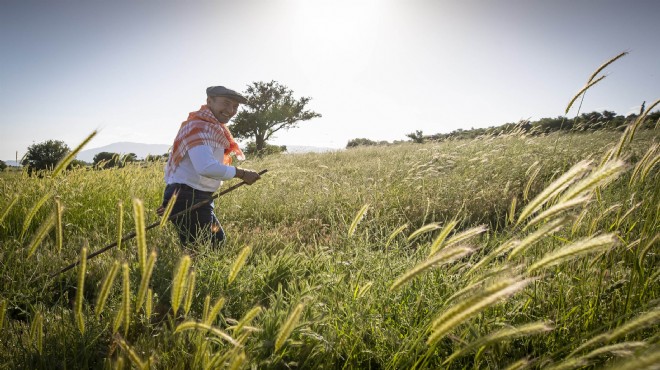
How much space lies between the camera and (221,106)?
3.35m

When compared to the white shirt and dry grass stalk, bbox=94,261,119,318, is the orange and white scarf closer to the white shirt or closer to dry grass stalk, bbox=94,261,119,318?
the white shirt

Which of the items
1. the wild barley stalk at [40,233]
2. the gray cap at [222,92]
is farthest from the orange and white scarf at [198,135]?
the wild barley stalk at [40,233]

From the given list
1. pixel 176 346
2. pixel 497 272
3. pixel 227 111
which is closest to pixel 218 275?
pixel 176 346

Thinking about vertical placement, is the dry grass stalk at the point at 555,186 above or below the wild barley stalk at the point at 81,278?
above

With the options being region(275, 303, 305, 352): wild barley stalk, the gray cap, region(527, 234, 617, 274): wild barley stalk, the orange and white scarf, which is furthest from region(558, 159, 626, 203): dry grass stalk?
the gray cap

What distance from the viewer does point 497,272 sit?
126cm

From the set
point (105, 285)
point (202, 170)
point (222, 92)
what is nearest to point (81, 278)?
point (105, 285)

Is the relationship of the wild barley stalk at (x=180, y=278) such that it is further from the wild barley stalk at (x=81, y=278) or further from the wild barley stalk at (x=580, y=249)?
the wild barley stalk at (x=580, y=249)

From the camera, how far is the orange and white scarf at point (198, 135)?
119 inches

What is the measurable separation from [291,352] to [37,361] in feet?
3.55

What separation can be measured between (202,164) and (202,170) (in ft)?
0.18

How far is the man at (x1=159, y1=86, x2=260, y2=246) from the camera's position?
2930 millimetres

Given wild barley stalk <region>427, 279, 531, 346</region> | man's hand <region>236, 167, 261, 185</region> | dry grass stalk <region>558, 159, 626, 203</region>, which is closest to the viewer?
wild barley stalk <region>427, 279, 531, 346</region>

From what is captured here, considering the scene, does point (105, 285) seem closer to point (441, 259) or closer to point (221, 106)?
point (441, 259)
